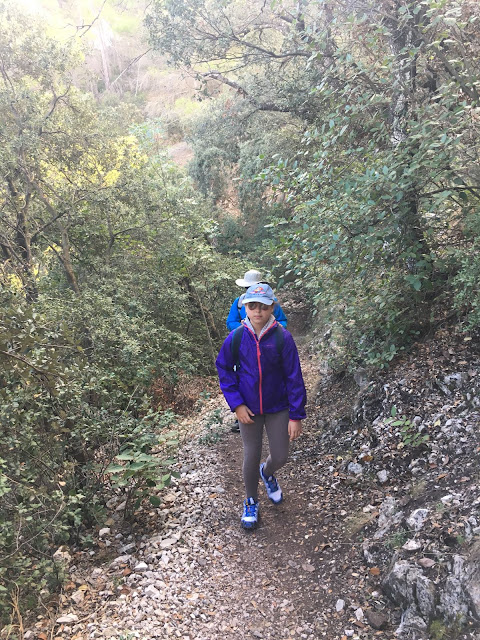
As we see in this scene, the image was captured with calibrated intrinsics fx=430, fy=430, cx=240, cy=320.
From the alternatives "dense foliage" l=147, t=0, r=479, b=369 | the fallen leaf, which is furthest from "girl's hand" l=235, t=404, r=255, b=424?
"dense foliage" l=147, t=0, r=479, b=369

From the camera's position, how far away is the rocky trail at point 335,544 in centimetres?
260

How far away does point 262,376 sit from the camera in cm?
335

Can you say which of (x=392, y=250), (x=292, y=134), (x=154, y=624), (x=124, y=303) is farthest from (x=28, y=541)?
(x=292, y=134)

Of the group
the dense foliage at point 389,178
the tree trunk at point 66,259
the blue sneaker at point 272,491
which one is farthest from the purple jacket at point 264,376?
the tree trunk at point 66,259

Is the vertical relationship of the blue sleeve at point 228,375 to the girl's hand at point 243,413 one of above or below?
above

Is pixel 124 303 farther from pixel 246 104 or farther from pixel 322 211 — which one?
pixel 246 104

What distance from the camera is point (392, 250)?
169 inches

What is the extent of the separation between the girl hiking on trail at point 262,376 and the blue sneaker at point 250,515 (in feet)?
1.85

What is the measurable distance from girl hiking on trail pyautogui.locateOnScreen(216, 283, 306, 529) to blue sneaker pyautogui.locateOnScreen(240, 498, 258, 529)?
564mm

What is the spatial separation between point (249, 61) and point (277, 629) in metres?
9.24

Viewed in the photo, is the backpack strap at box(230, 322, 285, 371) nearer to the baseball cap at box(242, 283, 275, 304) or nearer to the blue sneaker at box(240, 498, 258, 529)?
the baseball cap at box(242, 283, 275, 304)

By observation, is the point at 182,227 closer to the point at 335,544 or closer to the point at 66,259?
the point at 66,259

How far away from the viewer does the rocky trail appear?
8.54ft

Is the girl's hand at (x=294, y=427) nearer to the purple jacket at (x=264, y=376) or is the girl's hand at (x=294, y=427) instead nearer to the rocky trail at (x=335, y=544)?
the purple jacket at (x=264, y=376)
